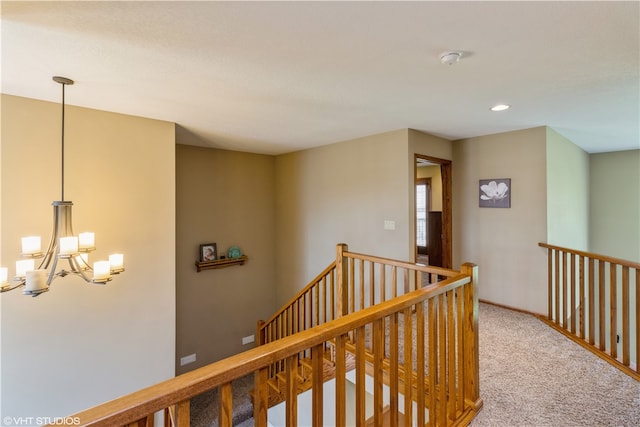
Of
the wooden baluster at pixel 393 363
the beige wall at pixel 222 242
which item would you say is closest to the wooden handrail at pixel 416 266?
the wooden baluster at pixel 393 363

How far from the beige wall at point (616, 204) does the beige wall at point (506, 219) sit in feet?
9.48

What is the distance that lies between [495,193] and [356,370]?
352 centimetres

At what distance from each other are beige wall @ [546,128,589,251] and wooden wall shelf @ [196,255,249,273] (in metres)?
4.35

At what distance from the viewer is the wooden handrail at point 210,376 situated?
2.36ft

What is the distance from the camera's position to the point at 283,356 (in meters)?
0.99

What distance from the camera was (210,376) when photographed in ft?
2.80

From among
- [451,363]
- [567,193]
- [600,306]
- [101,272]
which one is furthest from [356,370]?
[567,193]

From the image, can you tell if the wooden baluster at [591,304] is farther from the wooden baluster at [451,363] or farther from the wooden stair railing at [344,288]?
the wooden baluster at [451,363]

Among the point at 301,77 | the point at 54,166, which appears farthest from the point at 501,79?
the point at 54,166

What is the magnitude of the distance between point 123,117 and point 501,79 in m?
3.43

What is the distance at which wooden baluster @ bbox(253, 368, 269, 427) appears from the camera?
962 millimetres

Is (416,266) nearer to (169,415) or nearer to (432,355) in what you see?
(432,355)

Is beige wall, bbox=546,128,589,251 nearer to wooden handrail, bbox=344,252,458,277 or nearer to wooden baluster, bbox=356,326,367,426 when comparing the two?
wooden handrail, bbox=344,252,458,277

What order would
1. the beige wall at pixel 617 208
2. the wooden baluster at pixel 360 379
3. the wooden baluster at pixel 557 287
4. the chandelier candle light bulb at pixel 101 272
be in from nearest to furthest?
the wooden baluster at pixel 360 379
the chandelier candle light bulb at pixel 101 272
the wooden baluster at pixel 557 287
the beige wall at pixel 617 208
